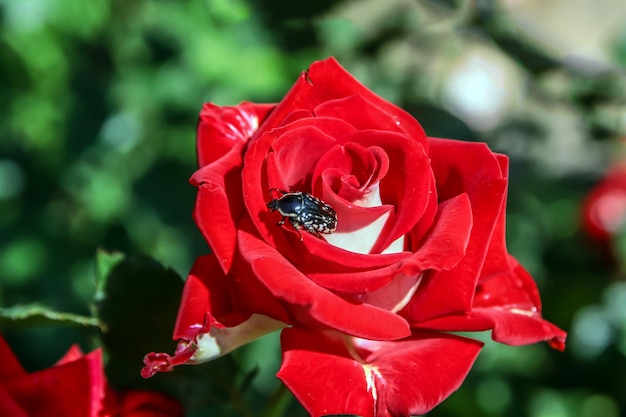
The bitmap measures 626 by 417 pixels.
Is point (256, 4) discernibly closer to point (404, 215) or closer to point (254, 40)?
point (254, 40)

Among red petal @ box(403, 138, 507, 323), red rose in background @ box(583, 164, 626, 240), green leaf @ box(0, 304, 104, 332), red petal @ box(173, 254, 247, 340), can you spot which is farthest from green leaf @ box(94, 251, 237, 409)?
red rose in background @ box(583, 164, 626, 240)

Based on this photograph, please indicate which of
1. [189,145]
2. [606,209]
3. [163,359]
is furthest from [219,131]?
[606,209]

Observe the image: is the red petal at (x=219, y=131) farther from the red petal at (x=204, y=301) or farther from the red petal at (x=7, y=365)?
the red petal at (x=7, y=365)

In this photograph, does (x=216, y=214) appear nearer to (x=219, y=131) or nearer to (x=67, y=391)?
(x=219, y=131)

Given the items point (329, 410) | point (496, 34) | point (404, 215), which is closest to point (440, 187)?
point (404, 215)

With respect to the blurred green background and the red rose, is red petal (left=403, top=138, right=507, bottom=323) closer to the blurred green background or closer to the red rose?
the red rose

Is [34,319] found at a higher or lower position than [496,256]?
lower
